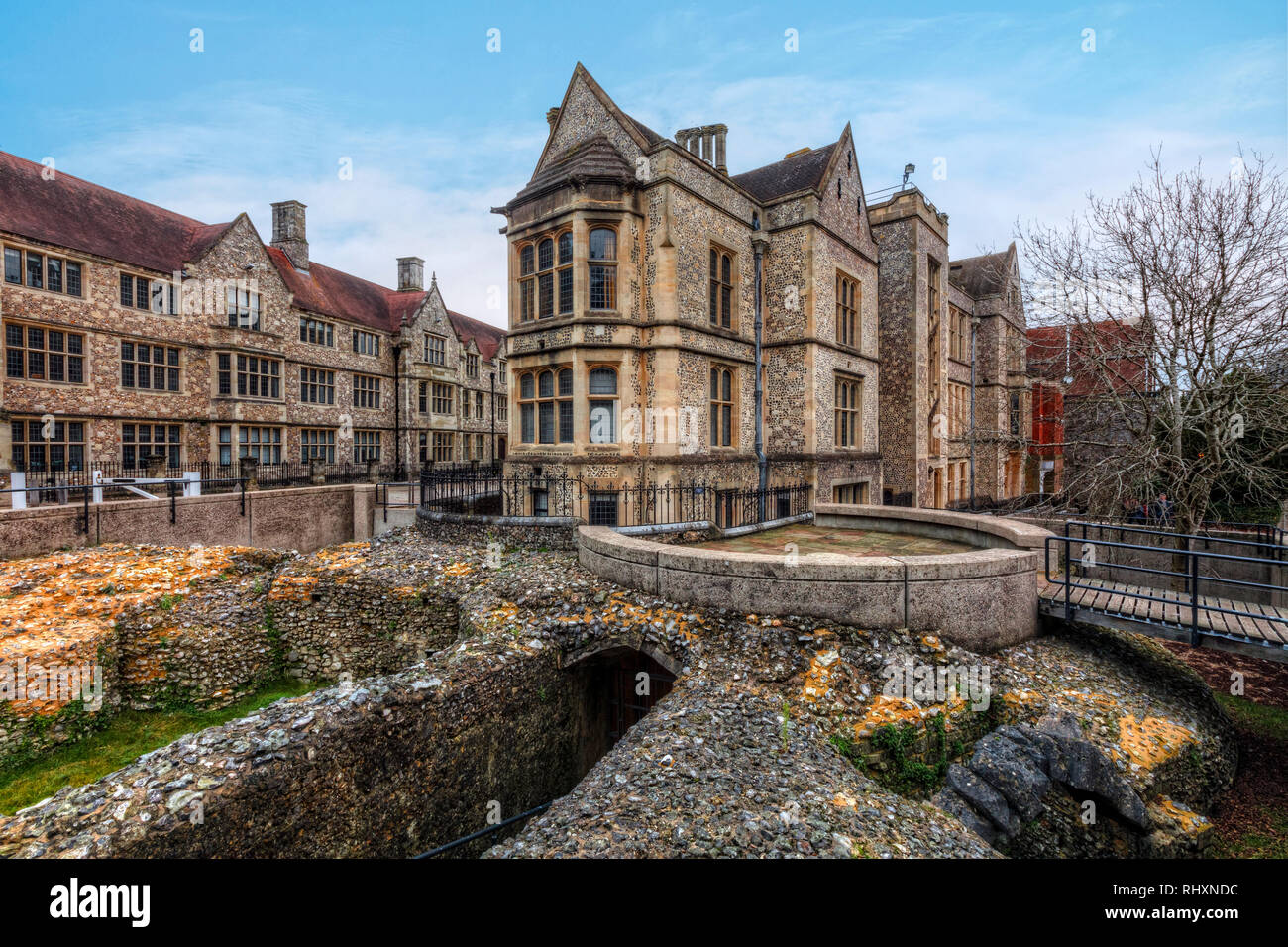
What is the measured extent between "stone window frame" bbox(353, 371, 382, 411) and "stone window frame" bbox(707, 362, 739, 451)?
22.7 meters

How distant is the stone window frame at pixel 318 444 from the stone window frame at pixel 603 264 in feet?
63.5

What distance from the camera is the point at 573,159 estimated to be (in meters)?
17.4

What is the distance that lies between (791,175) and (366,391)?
82.0 ft

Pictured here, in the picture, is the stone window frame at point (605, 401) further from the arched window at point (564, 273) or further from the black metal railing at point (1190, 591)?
the black metal railing at point (1190, 591)

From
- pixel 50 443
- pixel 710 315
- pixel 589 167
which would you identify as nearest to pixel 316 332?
pixel 50 443

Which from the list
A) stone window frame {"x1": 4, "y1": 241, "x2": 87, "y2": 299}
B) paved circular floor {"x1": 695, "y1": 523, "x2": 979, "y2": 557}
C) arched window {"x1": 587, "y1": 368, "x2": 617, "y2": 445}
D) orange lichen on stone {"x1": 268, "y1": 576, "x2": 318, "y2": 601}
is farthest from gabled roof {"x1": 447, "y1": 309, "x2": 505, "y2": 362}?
paved circular floor {"x1": 695, "y1": 523, "x2": 979, "y2": 557}

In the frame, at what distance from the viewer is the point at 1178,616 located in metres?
8.27

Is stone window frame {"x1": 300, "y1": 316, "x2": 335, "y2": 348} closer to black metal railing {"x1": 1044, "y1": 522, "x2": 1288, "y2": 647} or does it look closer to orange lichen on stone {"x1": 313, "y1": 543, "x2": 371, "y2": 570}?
orange lichen on stone {"x1": 313, "y1": 543, "x2": 371, "y2": 570}

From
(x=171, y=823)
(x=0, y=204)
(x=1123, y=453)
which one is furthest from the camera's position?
(x=0, y=204)

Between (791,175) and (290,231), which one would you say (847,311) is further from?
(290,231)

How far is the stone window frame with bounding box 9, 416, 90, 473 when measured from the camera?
19.3m
